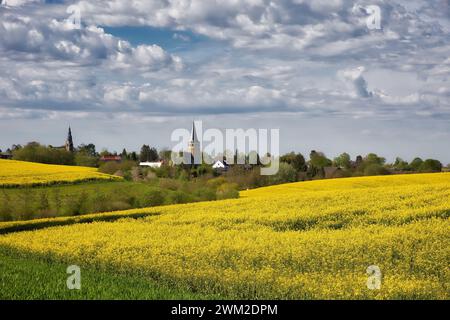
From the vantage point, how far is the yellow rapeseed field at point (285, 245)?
43.5ft

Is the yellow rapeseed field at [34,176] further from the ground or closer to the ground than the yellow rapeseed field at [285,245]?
further from the ground

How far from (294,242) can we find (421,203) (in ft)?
23.3

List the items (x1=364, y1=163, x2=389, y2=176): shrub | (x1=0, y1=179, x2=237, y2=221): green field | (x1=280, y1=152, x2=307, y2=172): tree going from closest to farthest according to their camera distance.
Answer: (x1=0, y1=179, x2=237, y2=221): green field, (x1=364, y1=163, x2=389, y2=176): shrub, (x1=280, y1=152, x2=307, y2=172): tree

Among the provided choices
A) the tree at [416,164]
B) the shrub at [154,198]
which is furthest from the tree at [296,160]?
the shrub at [154,198]

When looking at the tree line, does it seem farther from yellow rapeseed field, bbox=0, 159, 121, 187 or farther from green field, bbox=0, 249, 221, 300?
green field, bbox=0, 249, 221, 300

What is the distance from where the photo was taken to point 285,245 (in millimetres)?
16422

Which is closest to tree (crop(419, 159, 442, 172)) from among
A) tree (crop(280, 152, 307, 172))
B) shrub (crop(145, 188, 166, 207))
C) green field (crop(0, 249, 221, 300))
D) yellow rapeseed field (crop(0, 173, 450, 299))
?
tree (crop(280, 152, 307, 172))

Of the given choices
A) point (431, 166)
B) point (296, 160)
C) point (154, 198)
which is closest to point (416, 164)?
point (431, 166)

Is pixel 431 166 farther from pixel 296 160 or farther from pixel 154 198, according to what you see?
pixel 154 198

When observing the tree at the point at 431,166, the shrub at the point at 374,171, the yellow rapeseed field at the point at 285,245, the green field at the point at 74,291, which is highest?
the tree at the point at 431,166

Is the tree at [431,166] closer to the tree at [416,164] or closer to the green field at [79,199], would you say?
the tree at [416,164]

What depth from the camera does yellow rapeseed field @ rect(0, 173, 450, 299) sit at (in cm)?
1326

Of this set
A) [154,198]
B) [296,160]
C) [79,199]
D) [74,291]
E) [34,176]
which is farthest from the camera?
[296,160]

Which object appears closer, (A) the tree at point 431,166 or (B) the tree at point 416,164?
(A) the tree at point 431,166
